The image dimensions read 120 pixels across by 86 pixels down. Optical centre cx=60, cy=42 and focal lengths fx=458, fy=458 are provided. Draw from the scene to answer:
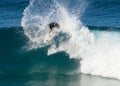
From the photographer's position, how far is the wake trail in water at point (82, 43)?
26578mm

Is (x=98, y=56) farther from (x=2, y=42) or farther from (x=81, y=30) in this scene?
(x=2, y=42)

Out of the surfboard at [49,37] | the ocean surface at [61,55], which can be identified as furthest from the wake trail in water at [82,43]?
the surfboard at [49,37]

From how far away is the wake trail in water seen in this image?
26578 millimetres

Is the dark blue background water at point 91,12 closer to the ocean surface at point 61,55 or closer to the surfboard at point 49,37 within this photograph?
the ocean surface at point 61,55

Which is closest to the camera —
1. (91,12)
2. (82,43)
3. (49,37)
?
(82,43)

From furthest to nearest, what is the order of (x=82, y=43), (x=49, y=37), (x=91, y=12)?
(x=91, y=12) → (x=49, y=37) → (x=82, y=43)

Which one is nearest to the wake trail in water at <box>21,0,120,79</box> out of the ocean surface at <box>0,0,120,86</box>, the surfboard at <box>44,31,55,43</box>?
the ocean surface at <box>0,0,120,86</box>

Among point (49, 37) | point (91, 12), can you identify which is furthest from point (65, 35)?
point (91, 12)

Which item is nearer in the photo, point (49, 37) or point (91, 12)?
point (49, 37)

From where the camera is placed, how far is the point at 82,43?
28500mm

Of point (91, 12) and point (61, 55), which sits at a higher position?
point (91, 12)

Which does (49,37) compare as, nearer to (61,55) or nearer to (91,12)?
(61,55)

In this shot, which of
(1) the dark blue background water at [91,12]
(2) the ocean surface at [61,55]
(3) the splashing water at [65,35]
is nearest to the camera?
(2) the ocean surface at [61,55]

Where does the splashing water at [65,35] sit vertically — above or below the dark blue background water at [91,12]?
below
